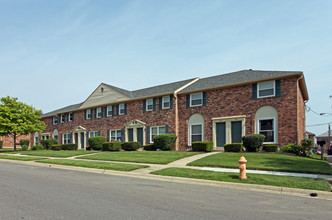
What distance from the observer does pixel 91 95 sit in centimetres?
3272

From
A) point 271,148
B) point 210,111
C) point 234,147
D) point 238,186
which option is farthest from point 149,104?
point 238,186

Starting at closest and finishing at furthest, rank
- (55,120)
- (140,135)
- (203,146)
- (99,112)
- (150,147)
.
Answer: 1. (203,146)
2. (150,147)
3. (140,135)
4. (99,112)
5. (55,120)

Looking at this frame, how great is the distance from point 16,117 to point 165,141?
59.0 feet

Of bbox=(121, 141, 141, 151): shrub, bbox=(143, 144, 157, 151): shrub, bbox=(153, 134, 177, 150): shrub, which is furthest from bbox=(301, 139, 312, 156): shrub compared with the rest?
bbox=(121, 141, 141, 151): shrub

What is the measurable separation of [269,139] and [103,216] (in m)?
16.9

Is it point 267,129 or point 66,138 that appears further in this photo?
point 66,138

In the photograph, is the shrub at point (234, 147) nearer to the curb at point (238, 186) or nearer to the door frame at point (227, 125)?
the door frame at point (227, 125)

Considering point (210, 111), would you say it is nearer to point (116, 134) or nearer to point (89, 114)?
point (116, 134)

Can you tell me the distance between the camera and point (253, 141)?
1830cm

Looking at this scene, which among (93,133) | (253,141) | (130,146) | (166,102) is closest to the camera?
(253,141)

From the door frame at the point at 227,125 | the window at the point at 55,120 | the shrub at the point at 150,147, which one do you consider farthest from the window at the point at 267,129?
the window at the point at 55,120

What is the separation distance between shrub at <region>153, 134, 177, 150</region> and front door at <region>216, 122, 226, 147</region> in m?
4.02

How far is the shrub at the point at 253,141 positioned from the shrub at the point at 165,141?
677 cm

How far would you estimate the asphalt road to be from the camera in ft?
17.0
